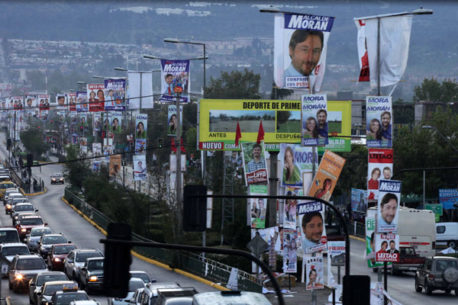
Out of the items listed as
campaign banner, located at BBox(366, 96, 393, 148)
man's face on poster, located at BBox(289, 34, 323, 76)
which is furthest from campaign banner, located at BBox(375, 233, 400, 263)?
man's face on poster, located at BBox(289, 34, 323, 76)

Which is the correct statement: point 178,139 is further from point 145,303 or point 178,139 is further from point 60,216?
point 60,216

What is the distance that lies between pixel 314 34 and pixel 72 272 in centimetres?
1338

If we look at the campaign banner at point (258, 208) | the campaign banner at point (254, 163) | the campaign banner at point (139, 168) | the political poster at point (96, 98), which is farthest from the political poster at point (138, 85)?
the campaign banner at point (258, 208)

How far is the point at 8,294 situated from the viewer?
3556 centimetres

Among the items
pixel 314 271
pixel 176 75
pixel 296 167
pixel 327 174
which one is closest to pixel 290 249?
pixel 314 271

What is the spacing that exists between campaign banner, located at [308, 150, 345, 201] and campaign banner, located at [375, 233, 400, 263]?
224 cm

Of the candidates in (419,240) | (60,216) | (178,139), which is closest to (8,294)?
(178,139)

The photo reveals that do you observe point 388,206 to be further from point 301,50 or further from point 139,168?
point 139,168

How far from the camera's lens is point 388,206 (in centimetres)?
2692

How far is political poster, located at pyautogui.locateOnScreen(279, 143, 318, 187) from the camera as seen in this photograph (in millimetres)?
37062

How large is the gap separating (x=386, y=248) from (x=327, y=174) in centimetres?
294

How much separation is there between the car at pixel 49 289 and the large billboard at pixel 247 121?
23049 mm

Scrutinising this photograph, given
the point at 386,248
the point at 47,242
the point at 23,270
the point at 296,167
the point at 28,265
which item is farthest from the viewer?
the point at 47,242

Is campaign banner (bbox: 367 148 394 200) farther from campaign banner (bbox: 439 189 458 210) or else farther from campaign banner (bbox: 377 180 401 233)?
campaign banner (bbox: 439 189 458 210)
